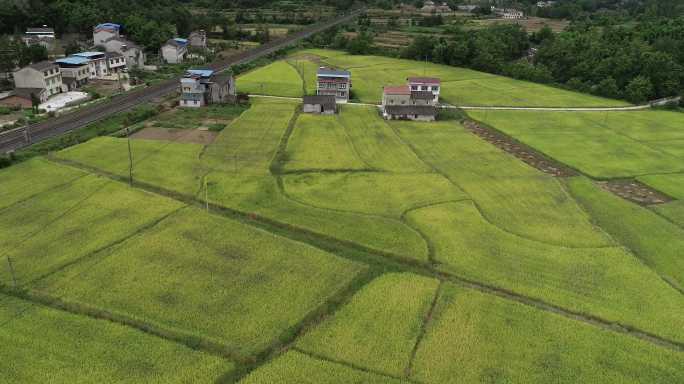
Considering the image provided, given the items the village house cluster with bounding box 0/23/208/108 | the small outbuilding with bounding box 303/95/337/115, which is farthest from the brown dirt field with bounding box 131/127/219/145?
the village house cluster with bounding box 0/23/208/108

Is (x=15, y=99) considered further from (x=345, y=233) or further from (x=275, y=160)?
(x=345, y=233)

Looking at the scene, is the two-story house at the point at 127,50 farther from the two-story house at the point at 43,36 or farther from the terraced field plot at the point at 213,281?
the terraced field plot at the point at 213,281

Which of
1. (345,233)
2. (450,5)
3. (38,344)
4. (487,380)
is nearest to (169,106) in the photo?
(345,233)

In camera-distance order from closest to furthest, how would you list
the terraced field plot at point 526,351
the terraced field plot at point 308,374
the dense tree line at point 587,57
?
the terraced field plot at point 308,374, the terraced field plot at point 526,351, the dense tree line at point 587,57

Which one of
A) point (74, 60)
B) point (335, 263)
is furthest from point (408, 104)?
point (74, 60)

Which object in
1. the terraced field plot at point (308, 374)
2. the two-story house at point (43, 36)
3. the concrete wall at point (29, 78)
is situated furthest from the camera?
the two-story house at point (43, 36)

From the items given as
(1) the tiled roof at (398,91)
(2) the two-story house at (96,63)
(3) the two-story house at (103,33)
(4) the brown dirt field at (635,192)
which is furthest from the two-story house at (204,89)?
(4) the brown dirt field at (635,192)
